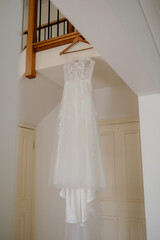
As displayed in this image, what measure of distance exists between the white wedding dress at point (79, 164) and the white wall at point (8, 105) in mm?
1949

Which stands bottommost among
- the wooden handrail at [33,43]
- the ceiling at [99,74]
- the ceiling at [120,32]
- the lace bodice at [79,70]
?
the ceiling at [120,32]

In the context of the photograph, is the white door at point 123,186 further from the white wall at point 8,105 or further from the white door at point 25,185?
the white wall at point 8,105

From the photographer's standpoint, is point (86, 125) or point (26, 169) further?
point (26, 169)

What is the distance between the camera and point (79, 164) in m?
2.14

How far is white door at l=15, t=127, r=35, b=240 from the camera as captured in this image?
3441 mm

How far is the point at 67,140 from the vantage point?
2.22 metres

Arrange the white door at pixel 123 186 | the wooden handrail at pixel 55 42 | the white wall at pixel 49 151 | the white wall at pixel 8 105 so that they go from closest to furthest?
the white wall at pixel 8 105
the wooden handrail at pixel 55 42
the white door at pixel 123 186
the white wall at pixel 49 151

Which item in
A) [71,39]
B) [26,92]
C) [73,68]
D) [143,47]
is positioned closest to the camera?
[143,47]

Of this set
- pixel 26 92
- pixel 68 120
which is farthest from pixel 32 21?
pixel 68 120

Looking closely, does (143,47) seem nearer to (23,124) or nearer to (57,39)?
(57,39)

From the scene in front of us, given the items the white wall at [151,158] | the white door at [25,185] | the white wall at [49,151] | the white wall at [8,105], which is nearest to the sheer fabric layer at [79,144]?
the white wall at [151,158]

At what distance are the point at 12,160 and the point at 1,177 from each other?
0.02m

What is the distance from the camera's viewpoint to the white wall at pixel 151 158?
1870 millimetres

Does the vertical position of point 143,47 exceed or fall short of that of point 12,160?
it exceeds it
